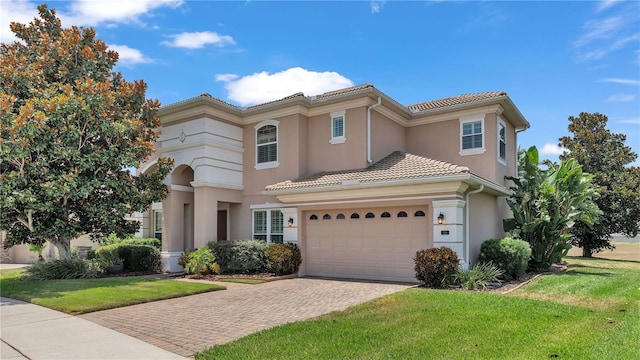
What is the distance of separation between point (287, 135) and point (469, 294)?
9.53m

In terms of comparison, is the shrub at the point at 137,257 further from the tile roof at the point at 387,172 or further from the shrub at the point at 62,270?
the tile roof at the point at 387,172

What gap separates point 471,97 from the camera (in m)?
17.3

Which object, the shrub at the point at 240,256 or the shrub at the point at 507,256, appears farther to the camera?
the shrub at the point at 240,256

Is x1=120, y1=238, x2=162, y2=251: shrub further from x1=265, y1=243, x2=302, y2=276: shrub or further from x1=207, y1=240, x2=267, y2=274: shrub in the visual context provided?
x1=265, y1=243, x2=302, y2=276: shrub

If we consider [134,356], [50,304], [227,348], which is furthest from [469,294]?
[50,304]

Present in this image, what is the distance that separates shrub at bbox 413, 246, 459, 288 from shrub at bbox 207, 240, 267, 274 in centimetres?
600

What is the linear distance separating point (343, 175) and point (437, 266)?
4868 millimetres

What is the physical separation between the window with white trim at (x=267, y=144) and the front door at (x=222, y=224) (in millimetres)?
2695

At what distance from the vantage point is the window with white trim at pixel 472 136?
54.5 ft

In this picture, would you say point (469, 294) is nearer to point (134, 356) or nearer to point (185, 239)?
point (134, 356)

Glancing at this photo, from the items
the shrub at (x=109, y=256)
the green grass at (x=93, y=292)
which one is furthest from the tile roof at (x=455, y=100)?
the shrub at (x=109, y=256)

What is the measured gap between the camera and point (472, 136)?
16.8m

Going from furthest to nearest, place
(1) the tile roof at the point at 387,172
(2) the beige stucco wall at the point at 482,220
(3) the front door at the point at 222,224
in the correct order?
(3) the front door at the point at 222,224
(2) the beige stucco wall at the point at 482,220
(1) the tile roof at the point at 387,172

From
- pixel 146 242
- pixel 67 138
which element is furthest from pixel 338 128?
pixel 146 242
